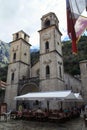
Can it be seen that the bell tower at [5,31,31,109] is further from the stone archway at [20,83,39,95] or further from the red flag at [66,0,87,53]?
the red flag at [66,0,87,53]

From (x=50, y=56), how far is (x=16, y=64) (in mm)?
8027

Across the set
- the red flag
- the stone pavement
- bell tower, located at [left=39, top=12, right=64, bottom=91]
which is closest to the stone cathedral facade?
bell tower, located at [left=39, top=12, right=64, bottom=91]

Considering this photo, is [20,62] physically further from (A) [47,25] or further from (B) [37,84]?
(A) [47,25]

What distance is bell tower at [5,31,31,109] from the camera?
29.5 meters

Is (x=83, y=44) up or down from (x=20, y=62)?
up

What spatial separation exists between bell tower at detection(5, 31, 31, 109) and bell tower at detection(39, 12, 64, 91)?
5393 millimetres

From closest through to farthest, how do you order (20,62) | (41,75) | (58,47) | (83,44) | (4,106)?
1. (4,106)
2. (41,75)
3. (58,47)
4. (20,62)
5. (83,44)

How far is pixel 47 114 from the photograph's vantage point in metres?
15.9

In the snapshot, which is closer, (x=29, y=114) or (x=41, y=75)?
(x=29, y=114)

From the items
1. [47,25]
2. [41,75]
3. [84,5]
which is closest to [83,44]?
[47,25]

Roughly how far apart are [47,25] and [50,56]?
289 inches

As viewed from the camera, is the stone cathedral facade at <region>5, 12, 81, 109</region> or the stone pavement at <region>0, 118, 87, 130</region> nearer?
the stone pavement at <region>0, 118, 87, 130</region>

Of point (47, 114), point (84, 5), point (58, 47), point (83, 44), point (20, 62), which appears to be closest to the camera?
point (84, 5)

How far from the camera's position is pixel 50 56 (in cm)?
2727
